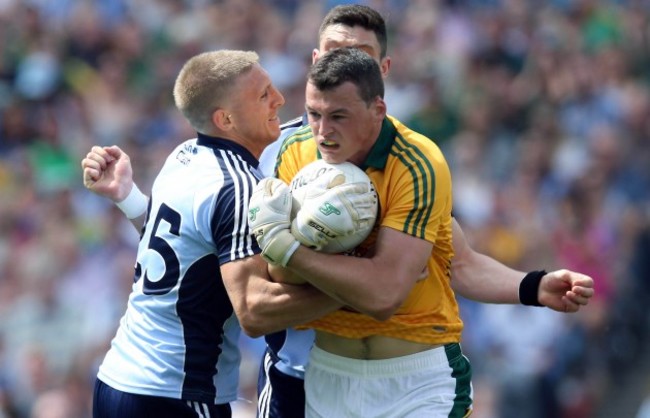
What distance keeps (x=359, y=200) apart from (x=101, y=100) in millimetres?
8812

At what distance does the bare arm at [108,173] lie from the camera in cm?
607

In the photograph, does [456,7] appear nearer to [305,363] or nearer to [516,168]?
[516,168]

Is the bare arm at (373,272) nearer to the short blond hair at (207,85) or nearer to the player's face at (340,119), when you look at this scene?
the player's face at (340,119)

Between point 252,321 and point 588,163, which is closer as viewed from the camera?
point 252,321

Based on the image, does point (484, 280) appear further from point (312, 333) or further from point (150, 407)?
point (150, 407)

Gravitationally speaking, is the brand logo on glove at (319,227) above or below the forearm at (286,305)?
above

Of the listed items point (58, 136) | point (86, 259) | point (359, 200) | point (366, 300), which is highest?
point (359, 200)

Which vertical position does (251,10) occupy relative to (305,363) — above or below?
above

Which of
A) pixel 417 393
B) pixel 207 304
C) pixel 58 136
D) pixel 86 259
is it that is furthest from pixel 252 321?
pixel 58 136

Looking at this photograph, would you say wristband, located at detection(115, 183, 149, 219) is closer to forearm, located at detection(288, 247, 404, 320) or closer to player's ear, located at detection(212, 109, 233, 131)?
player's ear, located at detection(212, 109, 233, 131)

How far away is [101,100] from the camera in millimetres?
13375

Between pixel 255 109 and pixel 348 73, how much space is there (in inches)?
27.9

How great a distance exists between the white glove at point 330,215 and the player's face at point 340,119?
18cm

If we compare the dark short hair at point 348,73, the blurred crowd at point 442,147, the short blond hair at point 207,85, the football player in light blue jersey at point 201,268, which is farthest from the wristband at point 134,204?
the blurred crowd at point 442,147
